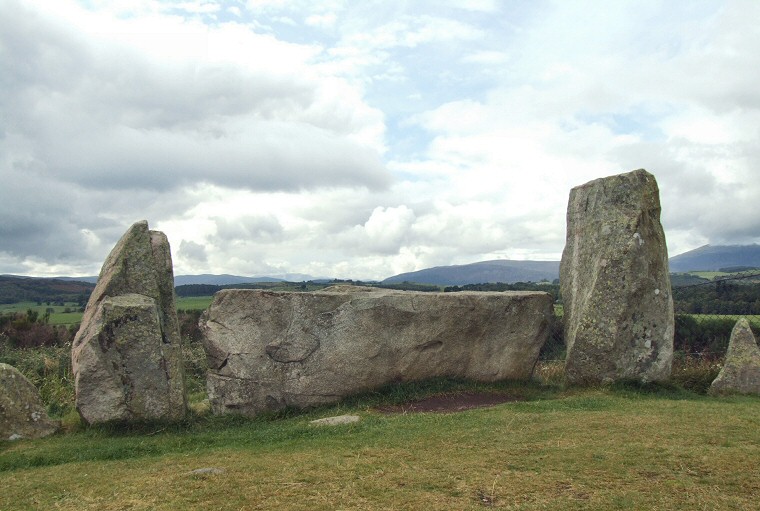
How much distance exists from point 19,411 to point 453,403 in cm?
1001

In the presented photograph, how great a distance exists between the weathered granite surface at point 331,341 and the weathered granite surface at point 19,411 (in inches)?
150

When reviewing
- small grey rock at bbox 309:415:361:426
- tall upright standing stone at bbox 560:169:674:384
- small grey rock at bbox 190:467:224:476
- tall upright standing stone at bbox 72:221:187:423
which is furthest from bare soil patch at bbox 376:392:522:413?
small grey rock at bbox 190:467:224:476

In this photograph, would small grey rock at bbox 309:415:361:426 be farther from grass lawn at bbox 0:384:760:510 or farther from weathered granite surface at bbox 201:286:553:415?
weathered granite surface at bbox 201:286:553:415

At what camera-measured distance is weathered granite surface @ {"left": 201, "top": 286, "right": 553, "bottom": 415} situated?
1596cm

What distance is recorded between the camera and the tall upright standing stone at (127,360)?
45.2 feet

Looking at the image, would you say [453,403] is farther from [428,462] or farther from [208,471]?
[208,471]

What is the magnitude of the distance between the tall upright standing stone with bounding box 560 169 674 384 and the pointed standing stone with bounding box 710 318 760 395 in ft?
4.89

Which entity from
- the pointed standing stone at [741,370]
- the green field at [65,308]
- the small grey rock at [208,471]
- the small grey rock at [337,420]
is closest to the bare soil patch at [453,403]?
the small grey rock at [337,420]

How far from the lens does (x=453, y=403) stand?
1573 cm

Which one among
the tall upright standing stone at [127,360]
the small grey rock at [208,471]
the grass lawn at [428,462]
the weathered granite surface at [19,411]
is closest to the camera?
the grass lawn at [428,462]

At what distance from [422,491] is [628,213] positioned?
10.9 metres

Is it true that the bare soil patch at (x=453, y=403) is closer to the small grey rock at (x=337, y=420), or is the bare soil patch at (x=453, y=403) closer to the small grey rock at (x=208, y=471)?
the small grey rock at (x=337, y=420)

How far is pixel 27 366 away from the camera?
70.4ft

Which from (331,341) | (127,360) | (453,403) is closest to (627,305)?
(453,403)
